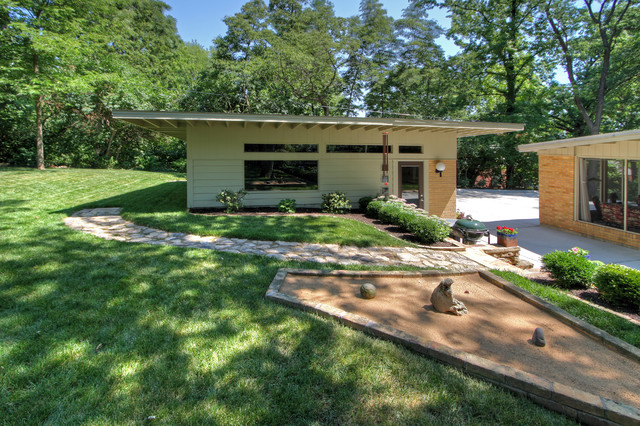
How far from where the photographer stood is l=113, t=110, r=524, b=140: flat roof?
832 cm

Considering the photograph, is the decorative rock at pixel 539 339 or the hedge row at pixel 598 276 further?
the hedge row at pixel 598 276

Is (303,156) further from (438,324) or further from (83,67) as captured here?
(83,67)

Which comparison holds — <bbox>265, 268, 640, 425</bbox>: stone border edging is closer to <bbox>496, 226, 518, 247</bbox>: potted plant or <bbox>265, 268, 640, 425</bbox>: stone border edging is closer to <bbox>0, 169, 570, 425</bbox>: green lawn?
<bbox>0, 169, 570, 425</bbox>: green lawn

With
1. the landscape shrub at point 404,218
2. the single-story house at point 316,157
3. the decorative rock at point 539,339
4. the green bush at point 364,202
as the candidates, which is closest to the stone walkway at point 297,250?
the landscape shrub at point 404,218

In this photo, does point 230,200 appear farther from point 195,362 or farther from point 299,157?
point 195,362

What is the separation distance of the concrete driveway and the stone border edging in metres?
4.84

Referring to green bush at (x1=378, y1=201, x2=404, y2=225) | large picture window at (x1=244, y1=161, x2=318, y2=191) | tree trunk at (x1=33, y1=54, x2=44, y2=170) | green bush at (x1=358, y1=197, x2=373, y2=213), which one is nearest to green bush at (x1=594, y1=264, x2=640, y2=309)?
green bush at (x1=378, y1=201, x2=404, y2=225)

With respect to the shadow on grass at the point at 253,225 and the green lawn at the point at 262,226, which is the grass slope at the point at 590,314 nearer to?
the green lawn at the point at 262,226

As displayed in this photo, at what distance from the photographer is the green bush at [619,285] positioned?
4270 millimetres

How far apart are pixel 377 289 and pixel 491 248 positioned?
4.62m

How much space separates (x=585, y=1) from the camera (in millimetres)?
18016

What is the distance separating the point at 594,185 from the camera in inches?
372

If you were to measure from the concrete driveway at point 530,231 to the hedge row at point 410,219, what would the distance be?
225cm

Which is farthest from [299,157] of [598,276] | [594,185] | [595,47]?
[595,47]
